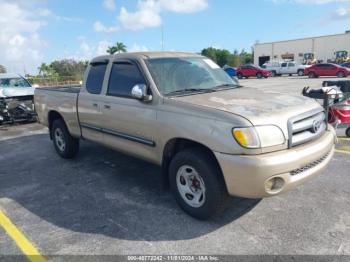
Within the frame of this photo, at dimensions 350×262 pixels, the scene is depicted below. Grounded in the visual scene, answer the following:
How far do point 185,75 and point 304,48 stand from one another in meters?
62.8

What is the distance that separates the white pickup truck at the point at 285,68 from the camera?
36.6m

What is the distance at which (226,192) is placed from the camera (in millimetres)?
3449

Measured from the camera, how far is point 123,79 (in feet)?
15.3

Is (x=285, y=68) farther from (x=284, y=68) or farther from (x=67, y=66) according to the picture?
(x=67, y=66)

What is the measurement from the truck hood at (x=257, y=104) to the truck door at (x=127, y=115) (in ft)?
1.81

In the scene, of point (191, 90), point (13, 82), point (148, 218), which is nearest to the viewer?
point (148, 218)

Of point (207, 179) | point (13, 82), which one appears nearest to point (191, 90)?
point (207, 179)

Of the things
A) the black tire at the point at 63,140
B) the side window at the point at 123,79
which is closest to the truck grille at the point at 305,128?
the side window at the point at 123,79

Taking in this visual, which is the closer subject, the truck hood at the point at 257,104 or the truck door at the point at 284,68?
the truck hood at the point at 257,104

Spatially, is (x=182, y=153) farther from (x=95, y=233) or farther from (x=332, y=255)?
(x=332, y=255)

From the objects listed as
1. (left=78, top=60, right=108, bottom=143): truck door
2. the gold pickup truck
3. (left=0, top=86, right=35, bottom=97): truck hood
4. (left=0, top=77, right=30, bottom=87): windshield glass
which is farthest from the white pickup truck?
(left=78, top=60, right=108, bottom=143): truck door

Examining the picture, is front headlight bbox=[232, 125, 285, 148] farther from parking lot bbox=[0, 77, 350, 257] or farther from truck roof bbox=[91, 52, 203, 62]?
truck roof bbox=[91, 52, 203, 62]

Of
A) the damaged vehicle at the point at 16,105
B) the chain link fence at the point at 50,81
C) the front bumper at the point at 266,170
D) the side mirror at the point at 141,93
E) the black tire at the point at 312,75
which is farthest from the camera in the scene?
the chain link fence at the point at 50,81

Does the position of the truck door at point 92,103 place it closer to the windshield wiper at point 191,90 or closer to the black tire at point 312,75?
the windshield wiper at point 191,90
